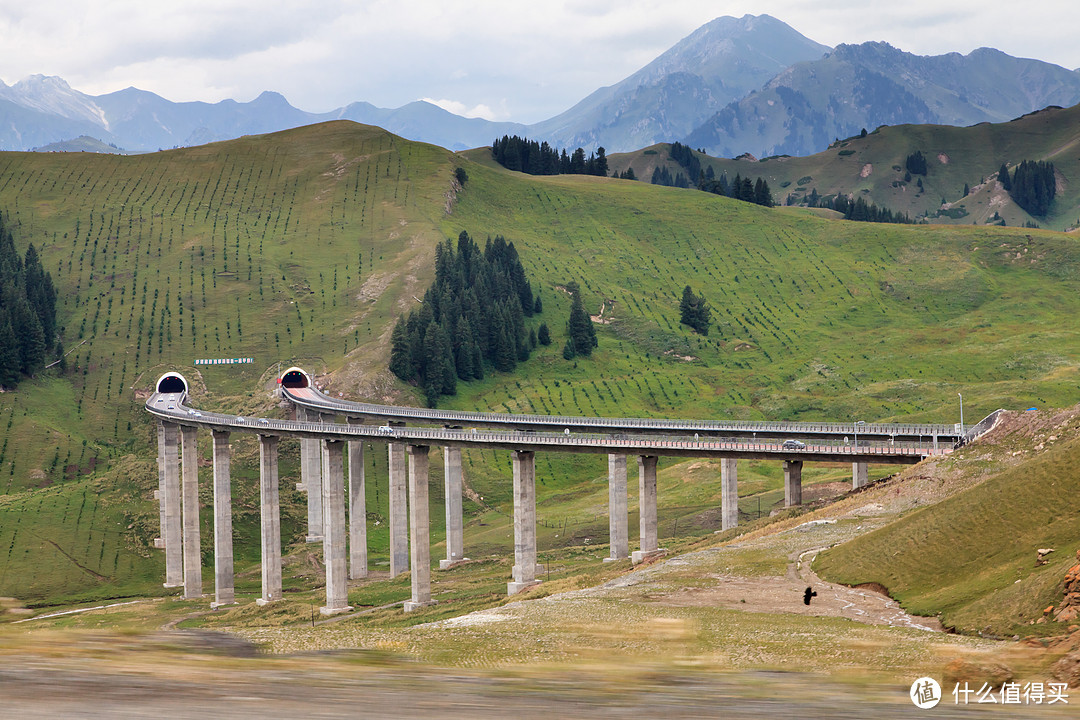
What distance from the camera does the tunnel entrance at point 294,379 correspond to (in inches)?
6629

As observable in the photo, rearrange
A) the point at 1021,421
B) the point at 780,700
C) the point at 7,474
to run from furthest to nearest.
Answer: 1. the point at 7,474
2. the point at 1021,421
3. the point at 780,700

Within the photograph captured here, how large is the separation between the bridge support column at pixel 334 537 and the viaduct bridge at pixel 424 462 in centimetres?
12

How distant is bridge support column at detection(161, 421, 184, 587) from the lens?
135875mm

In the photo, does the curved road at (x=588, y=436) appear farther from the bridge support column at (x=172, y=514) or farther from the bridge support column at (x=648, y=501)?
the bridge support column at (x=172, y=514)

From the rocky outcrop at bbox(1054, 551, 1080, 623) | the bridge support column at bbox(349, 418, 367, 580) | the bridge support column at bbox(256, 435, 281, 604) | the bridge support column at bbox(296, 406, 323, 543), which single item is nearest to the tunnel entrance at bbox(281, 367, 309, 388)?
the bridge support column at bbox(296, 406, 323, 543)

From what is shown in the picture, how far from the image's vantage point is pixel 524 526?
10388 centimetres

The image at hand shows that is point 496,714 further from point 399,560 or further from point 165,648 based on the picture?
point 399,560

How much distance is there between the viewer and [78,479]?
518ft

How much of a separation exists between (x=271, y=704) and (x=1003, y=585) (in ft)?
158

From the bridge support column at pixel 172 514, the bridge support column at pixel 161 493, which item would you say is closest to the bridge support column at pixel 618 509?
the bridge support column at pixel 172 514

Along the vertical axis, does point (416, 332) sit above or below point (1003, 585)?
above

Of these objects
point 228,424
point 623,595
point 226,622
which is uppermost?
point 228,424

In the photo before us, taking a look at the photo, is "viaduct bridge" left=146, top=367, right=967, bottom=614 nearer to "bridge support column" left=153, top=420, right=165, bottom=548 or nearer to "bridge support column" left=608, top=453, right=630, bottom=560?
"bridge support column" left=608, top=453, right=630, bottom=560

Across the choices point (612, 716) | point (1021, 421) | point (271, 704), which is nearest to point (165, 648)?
point (271, 704)
